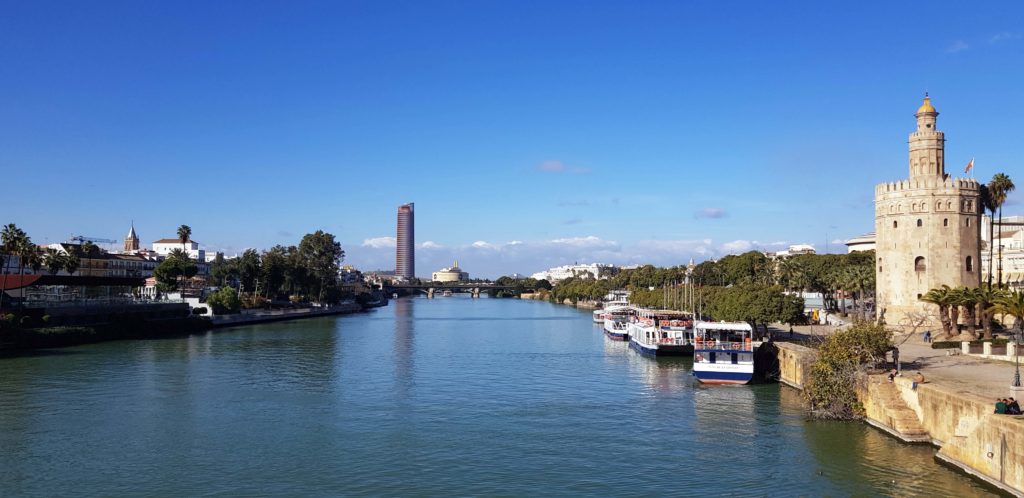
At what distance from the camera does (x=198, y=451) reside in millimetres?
33219

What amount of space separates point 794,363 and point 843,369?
1168 centimetres

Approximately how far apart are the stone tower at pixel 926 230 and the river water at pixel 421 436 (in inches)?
800

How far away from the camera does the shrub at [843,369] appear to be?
38375 mm

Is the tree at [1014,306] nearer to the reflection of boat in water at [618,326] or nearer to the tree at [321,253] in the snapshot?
the reflection of boat in water at [618,326]

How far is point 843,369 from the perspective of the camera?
1527 inches

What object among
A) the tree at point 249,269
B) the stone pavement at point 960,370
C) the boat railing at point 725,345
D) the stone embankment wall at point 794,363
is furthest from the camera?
the tree at point 249,269

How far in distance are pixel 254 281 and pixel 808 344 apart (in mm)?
113789

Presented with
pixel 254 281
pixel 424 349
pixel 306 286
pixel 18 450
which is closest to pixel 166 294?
pixel 254 281

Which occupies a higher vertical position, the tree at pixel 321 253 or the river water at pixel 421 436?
the tree at pixel 321 253

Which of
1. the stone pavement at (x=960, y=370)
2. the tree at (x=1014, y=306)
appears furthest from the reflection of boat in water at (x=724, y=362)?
the tree at (x=1014, y=306)

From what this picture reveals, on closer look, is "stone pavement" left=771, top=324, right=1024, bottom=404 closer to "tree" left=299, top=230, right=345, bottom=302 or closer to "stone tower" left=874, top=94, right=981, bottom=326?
"stone tower" left=874, top=94, right=981, bottom=326

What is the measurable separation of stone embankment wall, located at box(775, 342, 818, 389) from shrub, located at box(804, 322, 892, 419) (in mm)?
4400

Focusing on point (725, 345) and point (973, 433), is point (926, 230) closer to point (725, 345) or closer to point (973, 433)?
point (725, 345)

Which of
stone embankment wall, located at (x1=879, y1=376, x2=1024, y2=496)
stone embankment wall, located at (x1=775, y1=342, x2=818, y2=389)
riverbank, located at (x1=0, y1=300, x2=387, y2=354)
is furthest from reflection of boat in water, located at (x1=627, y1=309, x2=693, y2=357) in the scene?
riverbank, located at (x1=0, y1=300, x2=387, y2=354)
